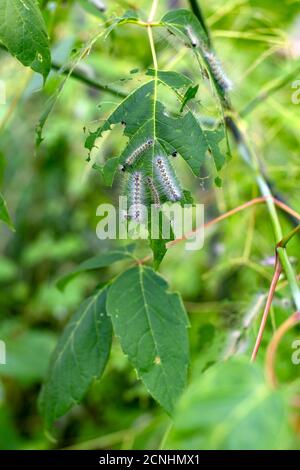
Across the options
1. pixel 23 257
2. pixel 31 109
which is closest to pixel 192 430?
pixel 23 257

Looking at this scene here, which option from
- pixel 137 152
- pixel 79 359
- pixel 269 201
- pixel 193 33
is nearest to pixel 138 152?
pixel 137 152

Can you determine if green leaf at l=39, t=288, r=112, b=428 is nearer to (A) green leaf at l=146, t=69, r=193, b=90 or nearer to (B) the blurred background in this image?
(B) the blurred background

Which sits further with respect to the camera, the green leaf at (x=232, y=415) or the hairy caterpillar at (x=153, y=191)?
the hairy caterpillar at (x=153, y=191)

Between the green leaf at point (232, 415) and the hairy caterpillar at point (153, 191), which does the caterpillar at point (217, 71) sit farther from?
the green leaf at point (232, 415)

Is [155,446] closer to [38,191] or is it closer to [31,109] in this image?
[38,191]

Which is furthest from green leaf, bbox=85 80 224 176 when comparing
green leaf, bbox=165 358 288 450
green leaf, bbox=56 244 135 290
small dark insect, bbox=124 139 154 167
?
green leaf, bbox=165 358 288 450

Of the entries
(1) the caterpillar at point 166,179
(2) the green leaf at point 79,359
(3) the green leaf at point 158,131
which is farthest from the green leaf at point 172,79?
(2) the green leaf at point 79,359

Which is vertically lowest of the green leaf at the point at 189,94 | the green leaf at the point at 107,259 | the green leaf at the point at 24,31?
the green leaf at the point at 107,259
